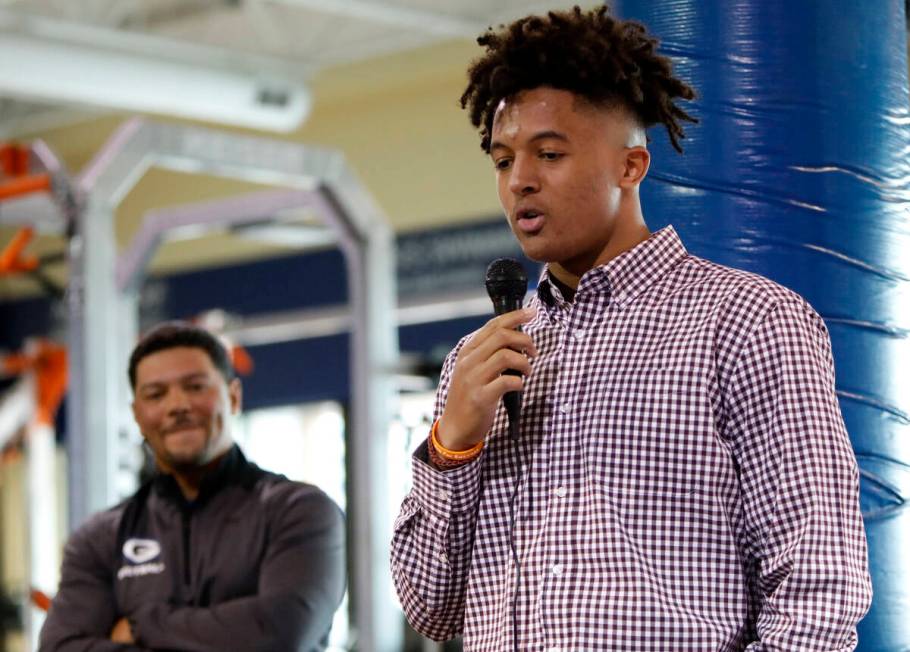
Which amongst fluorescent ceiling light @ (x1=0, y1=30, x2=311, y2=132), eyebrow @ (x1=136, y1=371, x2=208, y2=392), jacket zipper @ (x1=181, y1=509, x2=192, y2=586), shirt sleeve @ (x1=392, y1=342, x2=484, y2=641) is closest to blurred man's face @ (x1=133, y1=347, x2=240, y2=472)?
eyebrow @ (x1=136, y1=371, x2=208, y2=392)

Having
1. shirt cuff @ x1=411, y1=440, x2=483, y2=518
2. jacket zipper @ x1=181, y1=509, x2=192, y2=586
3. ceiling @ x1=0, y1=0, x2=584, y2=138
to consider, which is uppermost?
ceiling @ x1=0, y1=0, x2=584, y2=138

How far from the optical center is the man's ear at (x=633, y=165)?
5.54 feet

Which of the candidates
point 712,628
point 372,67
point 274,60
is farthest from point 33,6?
point 712,628

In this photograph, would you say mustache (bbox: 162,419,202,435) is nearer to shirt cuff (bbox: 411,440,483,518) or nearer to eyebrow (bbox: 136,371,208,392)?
eyebrow (bbox: 136,371,208,392)

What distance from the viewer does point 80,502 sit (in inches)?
167

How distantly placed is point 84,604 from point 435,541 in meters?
1.53

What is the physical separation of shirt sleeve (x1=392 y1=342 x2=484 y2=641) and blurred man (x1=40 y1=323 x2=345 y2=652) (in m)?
1.14

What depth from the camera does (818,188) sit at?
212cm

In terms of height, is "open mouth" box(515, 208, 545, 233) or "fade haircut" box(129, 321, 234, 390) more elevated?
"open mouth" box(515, 208, 545, 233)

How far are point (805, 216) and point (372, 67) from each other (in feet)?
26.4

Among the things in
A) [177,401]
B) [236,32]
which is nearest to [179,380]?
[177,401]

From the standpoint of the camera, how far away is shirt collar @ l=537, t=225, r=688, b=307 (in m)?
1.67

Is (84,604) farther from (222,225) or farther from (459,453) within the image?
(222,225)

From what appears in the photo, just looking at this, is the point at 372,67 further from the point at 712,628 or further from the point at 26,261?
the point at 712,628
